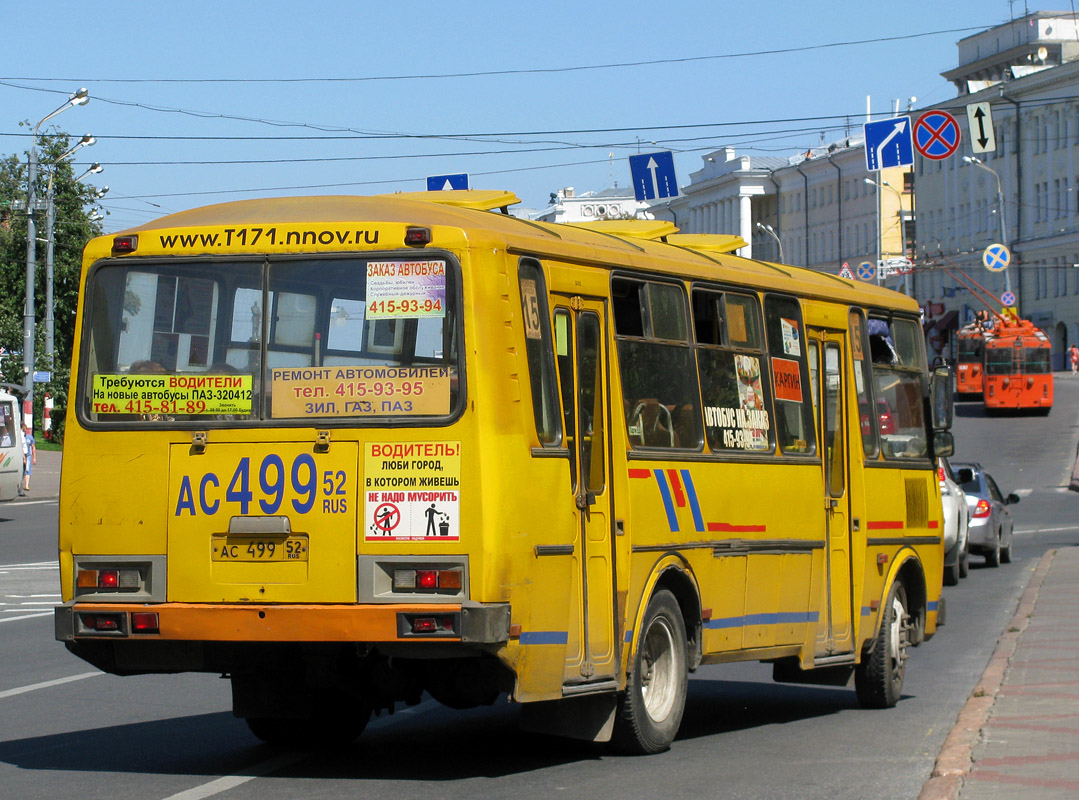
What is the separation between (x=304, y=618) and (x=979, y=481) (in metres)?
20.8

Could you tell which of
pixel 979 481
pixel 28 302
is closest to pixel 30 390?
pixel 28 302

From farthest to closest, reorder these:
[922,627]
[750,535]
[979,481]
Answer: [979,481], [922,627], [750,535]

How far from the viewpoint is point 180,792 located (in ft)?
27.4

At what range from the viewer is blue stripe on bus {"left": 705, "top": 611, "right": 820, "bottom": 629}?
10.4 metres

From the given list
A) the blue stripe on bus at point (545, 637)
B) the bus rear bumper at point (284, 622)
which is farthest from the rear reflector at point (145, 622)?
the blue stripe on bus at point (545, 637)

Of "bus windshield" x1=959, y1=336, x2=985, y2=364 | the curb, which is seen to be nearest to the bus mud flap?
the curb

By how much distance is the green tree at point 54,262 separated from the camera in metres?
58.3

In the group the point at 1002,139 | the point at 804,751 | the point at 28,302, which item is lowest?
the point at 804,751

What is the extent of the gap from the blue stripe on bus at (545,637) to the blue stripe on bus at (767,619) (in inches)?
65.2

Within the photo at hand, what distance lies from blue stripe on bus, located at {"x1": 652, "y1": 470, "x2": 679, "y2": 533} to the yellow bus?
0.02 meters

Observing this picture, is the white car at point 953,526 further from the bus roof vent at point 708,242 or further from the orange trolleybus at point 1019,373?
the orange trolleybus at point 1019,373

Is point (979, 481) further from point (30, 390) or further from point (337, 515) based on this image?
point (30, 390)

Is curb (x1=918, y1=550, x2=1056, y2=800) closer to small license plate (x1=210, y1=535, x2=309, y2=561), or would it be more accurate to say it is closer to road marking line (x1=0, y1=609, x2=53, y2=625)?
small license plate (x1=210, y1=535, x2=309, y2=561)

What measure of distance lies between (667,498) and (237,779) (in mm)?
2670
